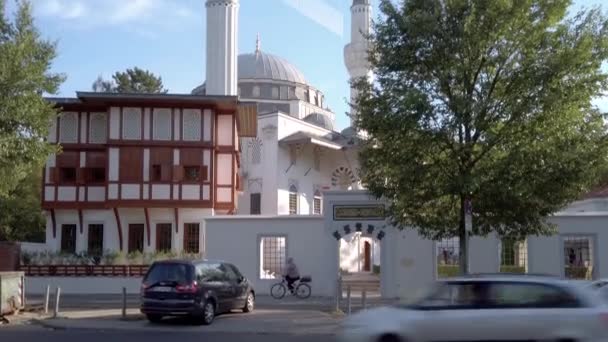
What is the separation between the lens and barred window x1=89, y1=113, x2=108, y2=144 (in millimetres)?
38906

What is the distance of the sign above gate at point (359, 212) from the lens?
27.9 meters

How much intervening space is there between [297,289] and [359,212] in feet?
11.9

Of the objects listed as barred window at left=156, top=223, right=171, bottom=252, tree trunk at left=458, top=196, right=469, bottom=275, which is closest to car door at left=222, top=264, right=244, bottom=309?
tree trunk at left=458, top=196, right=469, bottom=275

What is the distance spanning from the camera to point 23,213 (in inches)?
2025

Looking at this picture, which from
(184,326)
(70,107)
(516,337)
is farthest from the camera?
(70,107)

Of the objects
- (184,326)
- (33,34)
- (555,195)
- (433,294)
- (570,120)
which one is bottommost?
(184,326)

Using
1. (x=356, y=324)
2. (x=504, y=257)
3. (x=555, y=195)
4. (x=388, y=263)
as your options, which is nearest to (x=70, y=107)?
(x=388, y=263)

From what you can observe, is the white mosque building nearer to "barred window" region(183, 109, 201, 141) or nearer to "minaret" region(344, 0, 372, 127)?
"minaret" region(344, 0, 372, 127)

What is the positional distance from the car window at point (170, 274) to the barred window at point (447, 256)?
1168 cm

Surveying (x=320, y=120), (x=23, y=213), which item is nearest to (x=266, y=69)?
(x=320, y=120)

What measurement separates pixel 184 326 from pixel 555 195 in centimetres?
980

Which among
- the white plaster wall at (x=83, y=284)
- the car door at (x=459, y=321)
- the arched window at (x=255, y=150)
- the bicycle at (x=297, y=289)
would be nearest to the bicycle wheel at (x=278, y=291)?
the bicycle at (x=297, y=289)

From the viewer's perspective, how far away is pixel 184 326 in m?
19.0

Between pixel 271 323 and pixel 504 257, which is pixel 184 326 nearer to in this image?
pixel 271 323
